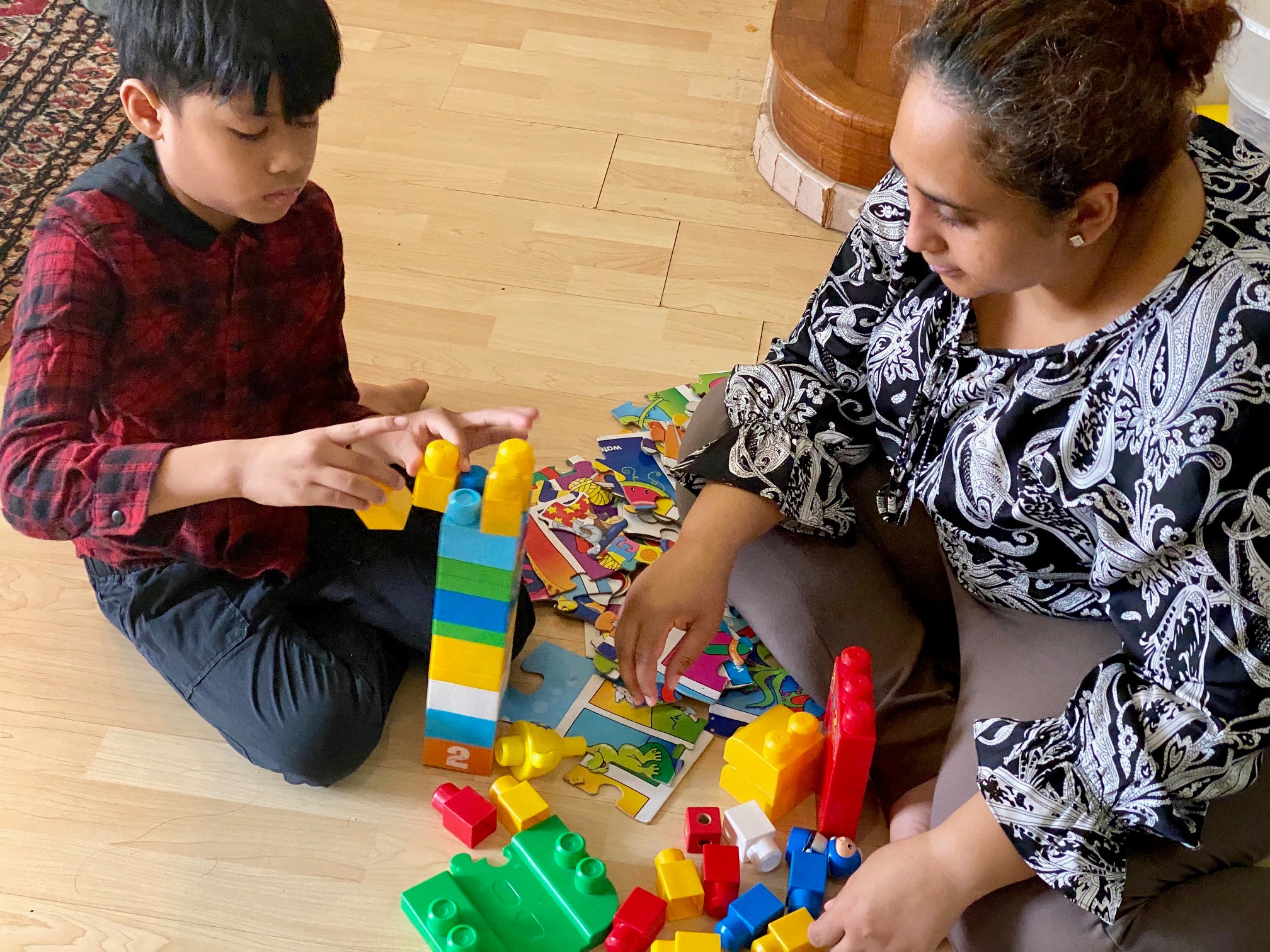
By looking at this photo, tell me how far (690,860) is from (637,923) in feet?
0.32

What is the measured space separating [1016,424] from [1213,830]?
36cm

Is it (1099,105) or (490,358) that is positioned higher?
(1099,105)

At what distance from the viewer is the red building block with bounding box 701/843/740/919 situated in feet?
3.52

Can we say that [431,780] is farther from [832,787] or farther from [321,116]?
[321,116]

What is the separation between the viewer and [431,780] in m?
1.17

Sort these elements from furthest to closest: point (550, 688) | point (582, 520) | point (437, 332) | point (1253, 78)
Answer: point (1253, 78) → point (437, 332) → point (582, 520) → point (550, 688)

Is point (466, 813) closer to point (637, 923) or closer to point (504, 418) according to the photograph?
point (637, 923)

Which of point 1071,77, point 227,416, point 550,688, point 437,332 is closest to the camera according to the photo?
point 1071,77

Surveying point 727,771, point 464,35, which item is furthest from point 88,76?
point 727,771

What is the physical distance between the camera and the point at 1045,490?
1002mm

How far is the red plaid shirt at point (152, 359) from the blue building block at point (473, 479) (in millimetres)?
239

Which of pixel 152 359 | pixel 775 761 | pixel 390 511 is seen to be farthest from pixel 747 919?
pixel 152 359

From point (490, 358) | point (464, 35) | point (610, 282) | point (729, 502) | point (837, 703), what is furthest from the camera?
point (464, 35)

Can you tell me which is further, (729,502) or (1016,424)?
(729,502)
